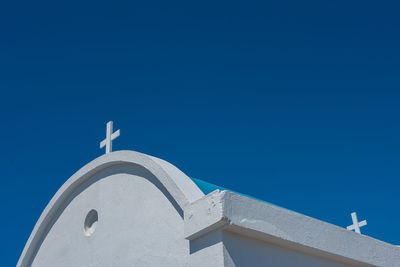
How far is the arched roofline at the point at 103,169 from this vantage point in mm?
4637

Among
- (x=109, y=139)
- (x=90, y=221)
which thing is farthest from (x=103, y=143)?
(x=90, y=221)

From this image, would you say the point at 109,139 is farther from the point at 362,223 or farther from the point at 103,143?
the point at 362,223

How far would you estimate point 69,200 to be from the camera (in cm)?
644

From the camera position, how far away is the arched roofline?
4637mm

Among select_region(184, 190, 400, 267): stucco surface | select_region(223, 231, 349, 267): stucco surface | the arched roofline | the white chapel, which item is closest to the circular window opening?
the white chapel

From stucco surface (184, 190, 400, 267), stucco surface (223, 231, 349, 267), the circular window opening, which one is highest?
the circular window opening

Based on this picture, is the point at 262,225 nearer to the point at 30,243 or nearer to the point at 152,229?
the point at 152,229

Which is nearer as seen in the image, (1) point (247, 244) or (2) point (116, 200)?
(1) point (247, 244)

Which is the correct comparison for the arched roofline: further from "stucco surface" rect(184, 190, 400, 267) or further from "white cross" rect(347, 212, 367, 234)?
"white cross" rect(347, 212, 367, 234)

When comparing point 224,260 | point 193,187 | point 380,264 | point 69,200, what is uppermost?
point 69,200

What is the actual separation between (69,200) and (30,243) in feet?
2.99

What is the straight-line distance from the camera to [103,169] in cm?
599

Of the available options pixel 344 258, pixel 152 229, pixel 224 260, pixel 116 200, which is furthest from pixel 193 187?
pixel 344 258

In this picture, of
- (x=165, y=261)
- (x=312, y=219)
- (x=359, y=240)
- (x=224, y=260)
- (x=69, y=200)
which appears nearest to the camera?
(x=224, y=260)
